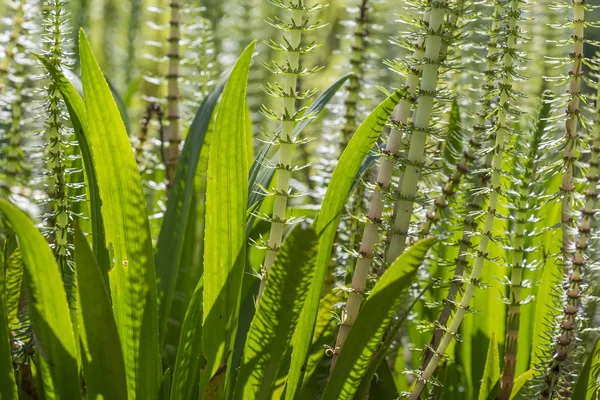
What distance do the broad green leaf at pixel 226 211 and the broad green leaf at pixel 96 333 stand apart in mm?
127

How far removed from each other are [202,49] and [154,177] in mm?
592

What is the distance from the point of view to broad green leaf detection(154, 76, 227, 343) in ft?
4.50

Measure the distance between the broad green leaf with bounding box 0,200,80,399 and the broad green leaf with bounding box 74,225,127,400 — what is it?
0.08ft

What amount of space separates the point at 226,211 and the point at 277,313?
0.17m

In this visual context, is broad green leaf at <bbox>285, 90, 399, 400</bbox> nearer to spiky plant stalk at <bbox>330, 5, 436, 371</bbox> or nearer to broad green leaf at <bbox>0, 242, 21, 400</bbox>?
spiky plant stalk at <bbox>330, 5, 436, 371</bbox>

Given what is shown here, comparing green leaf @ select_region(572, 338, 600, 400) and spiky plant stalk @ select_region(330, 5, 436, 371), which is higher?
spiky plant stalk @ select_region(330, 5, 436, 371)

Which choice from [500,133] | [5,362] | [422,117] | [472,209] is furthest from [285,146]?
[5,362]

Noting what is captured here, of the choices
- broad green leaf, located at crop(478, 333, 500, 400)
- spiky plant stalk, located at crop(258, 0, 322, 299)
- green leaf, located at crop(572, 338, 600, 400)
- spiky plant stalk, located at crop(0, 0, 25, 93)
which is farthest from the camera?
spiky plant stalk, located at crop(0, 0, 25, 93)

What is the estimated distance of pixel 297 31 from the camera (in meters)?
0.97

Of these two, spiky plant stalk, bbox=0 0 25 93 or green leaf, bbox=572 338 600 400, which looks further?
spiky plant stalk, bbox=0 0 25 93

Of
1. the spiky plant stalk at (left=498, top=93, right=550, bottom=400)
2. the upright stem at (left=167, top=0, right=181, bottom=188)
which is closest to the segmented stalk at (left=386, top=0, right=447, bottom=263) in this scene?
the spiky plant stalk at (left=498, top=93, right=550, bottom=400)

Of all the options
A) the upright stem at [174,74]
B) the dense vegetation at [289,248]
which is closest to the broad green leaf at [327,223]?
the dense vegetation at [289,248]

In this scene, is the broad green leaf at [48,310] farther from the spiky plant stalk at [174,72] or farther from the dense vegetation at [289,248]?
the spiky plant stalk at [174,72]

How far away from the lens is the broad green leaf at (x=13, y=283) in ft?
4.06
